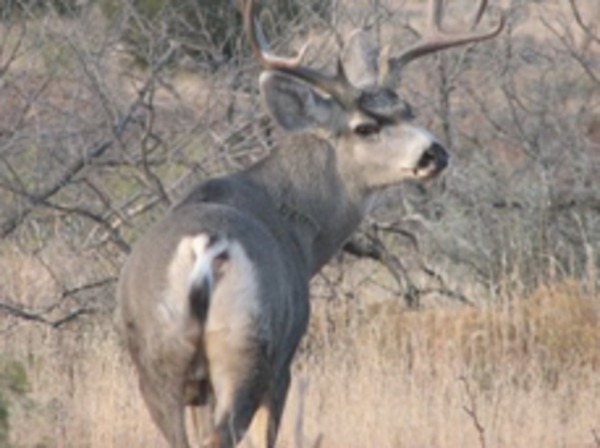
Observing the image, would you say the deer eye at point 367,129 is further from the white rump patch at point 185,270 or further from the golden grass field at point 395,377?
the white rump patch at point 185,270

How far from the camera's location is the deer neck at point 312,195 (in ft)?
29.8

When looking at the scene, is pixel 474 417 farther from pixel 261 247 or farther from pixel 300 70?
pixel 300 70

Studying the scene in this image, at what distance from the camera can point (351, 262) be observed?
1405 cm

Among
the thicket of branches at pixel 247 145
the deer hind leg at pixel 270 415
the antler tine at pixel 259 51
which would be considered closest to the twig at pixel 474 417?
the deer hind leg at pixel 270 415

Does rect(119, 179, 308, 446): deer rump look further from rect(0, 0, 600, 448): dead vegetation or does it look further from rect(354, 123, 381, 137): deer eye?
rect(354, 123, 381, 137): deer eye

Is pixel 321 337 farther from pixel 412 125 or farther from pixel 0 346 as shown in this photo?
pixel 412 125

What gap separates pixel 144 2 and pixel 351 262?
3.18 metres

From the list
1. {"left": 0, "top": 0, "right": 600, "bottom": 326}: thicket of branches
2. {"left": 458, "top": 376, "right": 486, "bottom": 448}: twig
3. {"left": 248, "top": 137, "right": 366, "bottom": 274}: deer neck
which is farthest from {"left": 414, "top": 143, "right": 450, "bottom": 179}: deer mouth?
{"left": 0, "top": 0, "right": 600, "bottom": 326}: thicket of branches

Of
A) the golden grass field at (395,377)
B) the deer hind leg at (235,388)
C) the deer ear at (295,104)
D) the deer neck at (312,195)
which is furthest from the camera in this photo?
the golden grass field at (395,377)

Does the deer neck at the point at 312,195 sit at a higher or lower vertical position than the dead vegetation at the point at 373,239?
higher

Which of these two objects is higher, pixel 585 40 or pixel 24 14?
pixel 24 14

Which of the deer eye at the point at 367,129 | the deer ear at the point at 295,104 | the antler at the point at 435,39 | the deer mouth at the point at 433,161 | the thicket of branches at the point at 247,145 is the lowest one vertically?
the thicket of branches at the point at 247,145

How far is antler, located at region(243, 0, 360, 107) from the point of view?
9320mm

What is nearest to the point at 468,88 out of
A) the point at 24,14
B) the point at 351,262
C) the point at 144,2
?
the point at 351,262
